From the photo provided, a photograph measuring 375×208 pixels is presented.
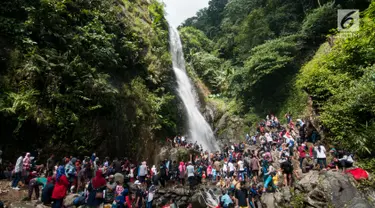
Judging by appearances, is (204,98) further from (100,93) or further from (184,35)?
(100,93)

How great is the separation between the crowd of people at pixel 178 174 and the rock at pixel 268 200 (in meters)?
0.28

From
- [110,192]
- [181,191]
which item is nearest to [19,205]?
[110,192]

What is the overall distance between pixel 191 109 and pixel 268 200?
1469 cm

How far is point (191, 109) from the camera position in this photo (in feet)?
78.3

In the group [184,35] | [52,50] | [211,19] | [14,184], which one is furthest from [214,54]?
[14,184]

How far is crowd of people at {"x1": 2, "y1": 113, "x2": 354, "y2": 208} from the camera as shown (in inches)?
284

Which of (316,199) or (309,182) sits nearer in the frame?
(316,199)

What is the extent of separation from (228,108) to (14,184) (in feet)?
66.1

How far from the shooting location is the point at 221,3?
43.4m

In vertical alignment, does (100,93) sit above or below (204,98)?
below

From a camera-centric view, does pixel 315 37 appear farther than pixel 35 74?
Yes

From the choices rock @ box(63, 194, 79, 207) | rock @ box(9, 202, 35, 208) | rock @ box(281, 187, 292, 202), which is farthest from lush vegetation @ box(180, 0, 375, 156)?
rock @ box(9, 202, 35, 208)

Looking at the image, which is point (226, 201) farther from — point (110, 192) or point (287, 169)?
point (110, 192)

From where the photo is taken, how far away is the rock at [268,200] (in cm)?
965
